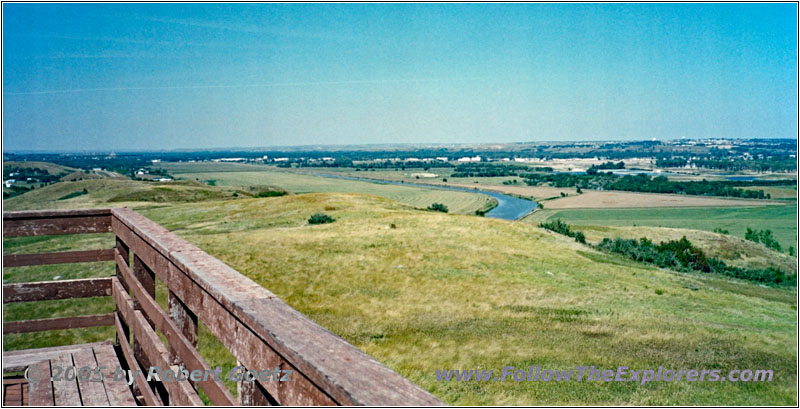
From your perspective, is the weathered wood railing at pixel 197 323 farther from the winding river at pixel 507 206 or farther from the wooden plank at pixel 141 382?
the winding river at pixel 507 206

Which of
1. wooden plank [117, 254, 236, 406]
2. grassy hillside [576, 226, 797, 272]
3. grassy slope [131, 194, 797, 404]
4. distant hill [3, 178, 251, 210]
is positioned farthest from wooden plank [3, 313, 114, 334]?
distant hill [3, 178, 251, 210]

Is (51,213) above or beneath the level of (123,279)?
above

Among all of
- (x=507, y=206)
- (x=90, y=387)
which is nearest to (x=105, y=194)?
(x=90, y=387)

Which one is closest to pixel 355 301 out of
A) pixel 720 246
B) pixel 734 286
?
pixel 734 286

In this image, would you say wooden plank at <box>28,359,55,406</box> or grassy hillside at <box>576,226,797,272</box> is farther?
grassy hillside at <box>576,226,797,272</box>

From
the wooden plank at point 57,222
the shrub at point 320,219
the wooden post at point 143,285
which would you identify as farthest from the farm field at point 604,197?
the wooden post at point 143,285

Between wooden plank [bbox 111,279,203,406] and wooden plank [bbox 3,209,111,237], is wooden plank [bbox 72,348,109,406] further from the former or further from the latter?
wooden plank [bbox 3,209,111,237]

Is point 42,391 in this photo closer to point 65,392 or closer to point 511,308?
point 65,392
